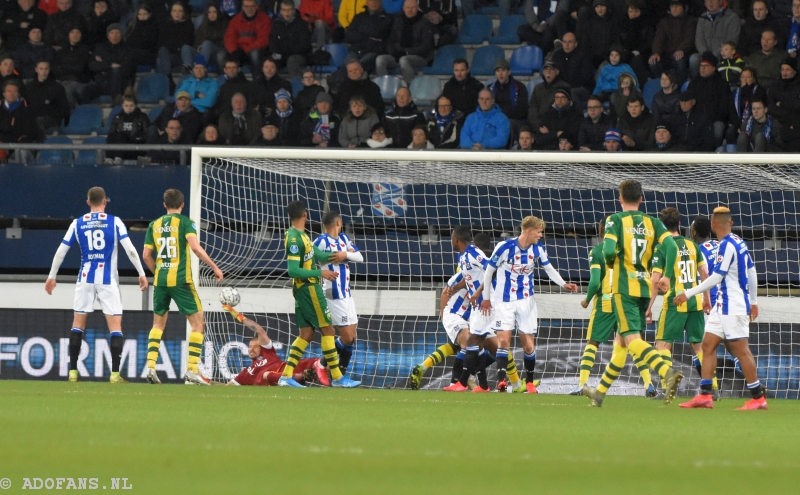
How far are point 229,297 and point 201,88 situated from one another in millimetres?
5234

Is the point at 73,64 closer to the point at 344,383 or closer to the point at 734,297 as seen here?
the point at 344,383

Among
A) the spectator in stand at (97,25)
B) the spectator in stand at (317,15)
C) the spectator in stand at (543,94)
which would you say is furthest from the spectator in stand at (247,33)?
the spectator in stand at (543,94)

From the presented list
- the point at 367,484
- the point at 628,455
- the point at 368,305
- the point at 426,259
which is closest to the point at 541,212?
the point at 426,259

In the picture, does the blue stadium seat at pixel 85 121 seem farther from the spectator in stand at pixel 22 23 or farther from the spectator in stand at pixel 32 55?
the spectator in stand at pixel 22 23

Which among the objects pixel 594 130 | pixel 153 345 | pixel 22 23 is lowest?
pixel 153 345

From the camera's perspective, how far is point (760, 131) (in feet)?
45.6

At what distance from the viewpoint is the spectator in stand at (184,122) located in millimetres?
15648

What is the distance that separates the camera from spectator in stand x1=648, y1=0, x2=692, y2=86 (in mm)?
15570

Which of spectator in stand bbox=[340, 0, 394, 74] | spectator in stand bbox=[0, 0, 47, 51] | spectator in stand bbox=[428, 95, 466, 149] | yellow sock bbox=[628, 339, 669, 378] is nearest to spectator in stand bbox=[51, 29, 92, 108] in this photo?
spectator in stand bbox=[0, 0, 47, 51]

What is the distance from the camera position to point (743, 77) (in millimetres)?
14180

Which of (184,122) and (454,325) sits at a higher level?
(184,122)

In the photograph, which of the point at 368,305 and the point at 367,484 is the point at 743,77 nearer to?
the point at 368,305

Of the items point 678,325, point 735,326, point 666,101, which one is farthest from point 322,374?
point 666,101

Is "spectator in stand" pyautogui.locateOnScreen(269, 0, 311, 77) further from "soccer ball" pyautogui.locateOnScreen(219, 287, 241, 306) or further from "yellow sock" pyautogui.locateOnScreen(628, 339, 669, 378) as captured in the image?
"yellow sock" pyautogui.locateOnScreen(628, 339, 669, 378)
